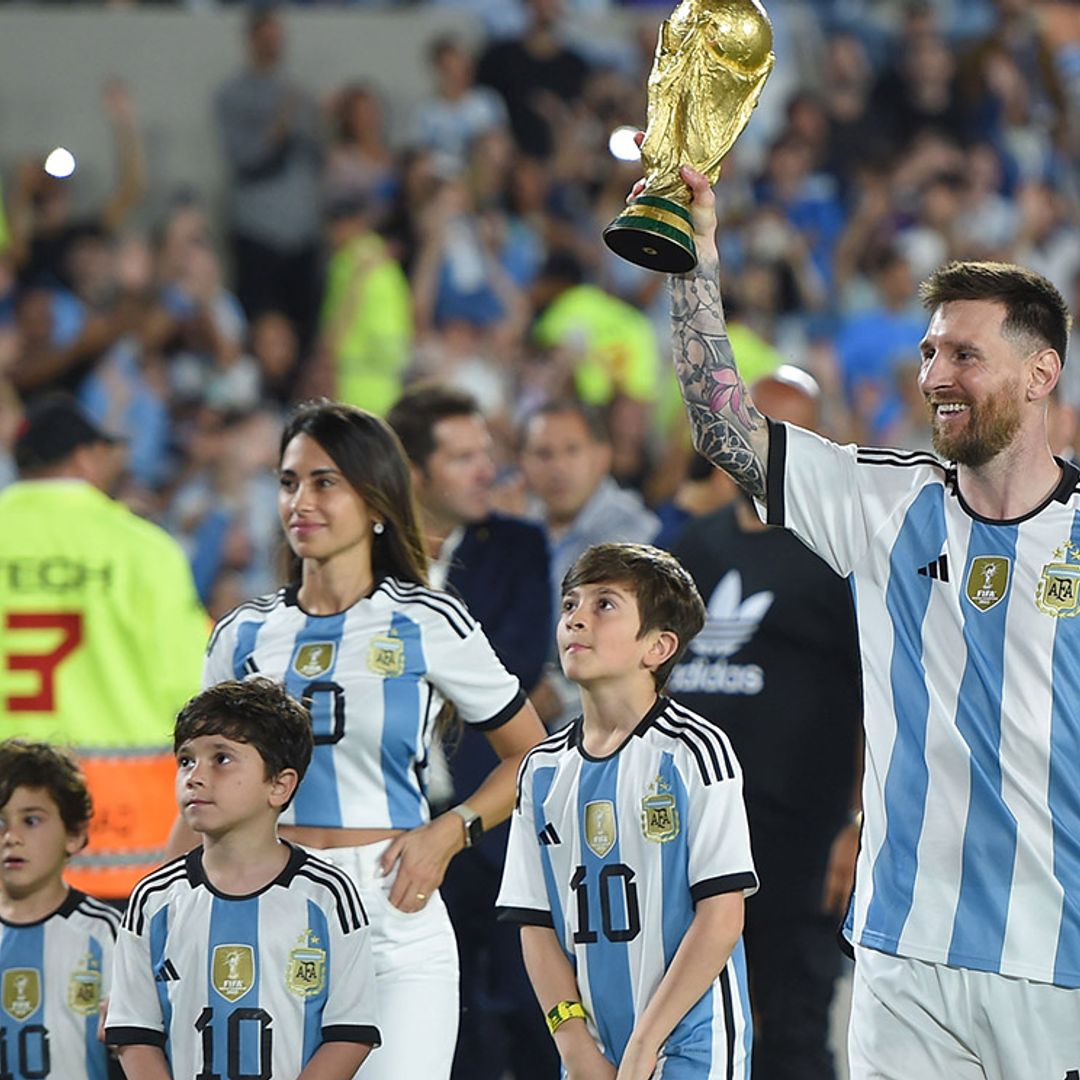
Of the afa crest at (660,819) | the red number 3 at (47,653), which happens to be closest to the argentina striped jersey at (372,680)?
the afa crest at (660,819)

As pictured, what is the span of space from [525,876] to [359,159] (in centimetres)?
918

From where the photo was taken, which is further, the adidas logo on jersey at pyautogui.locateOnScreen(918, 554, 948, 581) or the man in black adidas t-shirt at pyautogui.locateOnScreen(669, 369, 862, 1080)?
the man in black adidas t-shirt at pyautogui.locateOnScreen(669, 369, 862, 1080)

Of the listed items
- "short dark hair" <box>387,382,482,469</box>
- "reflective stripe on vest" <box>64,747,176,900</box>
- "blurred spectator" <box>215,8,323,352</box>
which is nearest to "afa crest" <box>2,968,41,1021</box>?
"reflective stripe on vest" <box>64,747,176,900</box>

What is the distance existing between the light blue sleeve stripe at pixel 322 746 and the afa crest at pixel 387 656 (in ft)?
0.29

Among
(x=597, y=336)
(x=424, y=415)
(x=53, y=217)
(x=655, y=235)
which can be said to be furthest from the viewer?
(x=597, y=336)

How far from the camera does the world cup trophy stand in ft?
13.3

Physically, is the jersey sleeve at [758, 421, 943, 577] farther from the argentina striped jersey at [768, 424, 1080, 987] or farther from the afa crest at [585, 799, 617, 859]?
the afa crest at [585, 799, 617, 859]

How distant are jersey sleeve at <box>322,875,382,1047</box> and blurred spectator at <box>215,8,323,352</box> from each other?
868 cm

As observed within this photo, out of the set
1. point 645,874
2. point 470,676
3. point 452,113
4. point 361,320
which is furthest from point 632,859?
point 452,113

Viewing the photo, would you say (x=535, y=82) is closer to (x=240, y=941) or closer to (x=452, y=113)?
(x=452, y=113)

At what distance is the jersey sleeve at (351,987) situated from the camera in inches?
173

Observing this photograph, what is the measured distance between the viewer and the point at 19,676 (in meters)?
6.57

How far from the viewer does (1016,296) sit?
13.6 feet

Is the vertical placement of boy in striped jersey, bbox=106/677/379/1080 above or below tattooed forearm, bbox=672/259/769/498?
below
